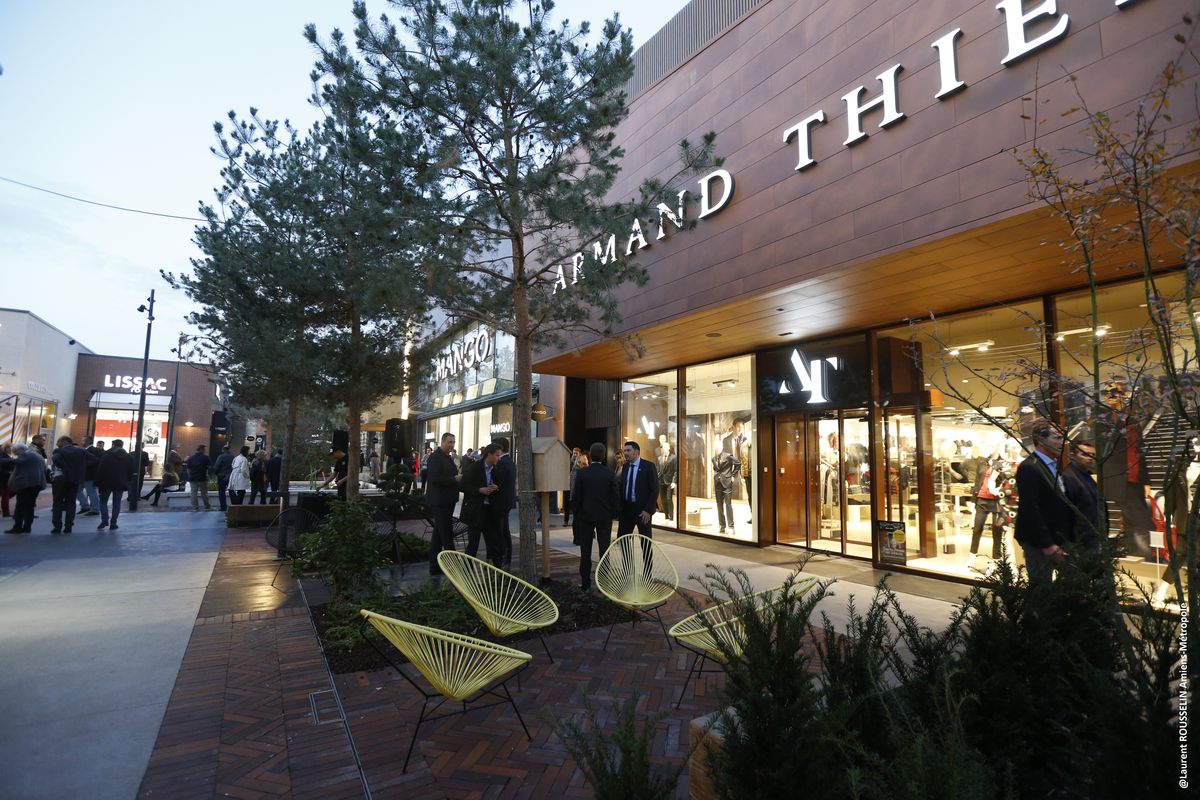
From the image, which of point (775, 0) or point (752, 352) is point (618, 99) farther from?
point (752, 352)

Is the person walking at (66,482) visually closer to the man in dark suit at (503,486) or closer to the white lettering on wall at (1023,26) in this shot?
the man in dark suit at (503,486)

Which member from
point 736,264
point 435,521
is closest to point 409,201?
point 435,521

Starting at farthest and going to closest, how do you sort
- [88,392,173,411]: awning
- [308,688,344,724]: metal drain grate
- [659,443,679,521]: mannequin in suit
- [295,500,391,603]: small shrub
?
[88,392,173,411]: awning, [659,443,679,521]: mannequin in suit, [295,500,391,603]: small shrub, [308,688,344,724]: metal drain grate

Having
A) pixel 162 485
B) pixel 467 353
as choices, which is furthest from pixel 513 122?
pixel 467 353

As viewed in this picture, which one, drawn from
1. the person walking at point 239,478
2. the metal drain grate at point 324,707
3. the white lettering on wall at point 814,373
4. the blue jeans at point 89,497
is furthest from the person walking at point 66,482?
the white lettering on wall at point 814,373

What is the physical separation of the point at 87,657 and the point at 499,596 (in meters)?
2.74

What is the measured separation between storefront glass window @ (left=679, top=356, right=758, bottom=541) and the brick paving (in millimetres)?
5855

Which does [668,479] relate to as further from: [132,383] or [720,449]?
[132,383]

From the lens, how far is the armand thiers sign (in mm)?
4620

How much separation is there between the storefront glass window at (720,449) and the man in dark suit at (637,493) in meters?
3.97

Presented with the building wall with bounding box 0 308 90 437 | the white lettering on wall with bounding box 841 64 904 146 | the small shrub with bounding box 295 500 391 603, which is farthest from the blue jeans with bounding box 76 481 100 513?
the building wall with bounding box 0 308 90 437

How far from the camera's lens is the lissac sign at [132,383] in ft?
109

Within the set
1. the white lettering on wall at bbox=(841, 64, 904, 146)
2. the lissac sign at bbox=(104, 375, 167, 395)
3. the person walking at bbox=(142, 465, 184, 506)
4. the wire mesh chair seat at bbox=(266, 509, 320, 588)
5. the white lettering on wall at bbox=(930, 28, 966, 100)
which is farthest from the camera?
the lissac sign at bbox=(104, 375, 167, 395)

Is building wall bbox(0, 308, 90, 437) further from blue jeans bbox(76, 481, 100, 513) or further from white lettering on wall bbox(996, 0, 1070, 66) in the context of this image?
white lettering on wall bbox(996, 0, 1070, 66)
